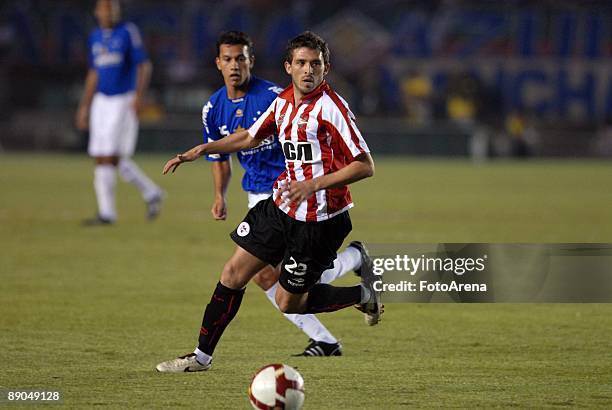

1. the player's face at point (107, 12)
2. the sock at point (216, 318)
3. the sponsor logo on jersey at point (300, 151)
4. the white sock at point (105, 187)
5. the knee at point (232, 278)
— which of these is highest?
the player's face at point (107, 12)

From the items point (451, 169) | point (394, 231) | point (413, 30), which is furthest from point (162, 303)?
point (413, 30)

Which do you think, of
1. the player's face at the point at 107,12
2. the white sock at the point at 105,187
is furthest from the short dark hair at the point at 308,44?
the player's face at the point at 107,12

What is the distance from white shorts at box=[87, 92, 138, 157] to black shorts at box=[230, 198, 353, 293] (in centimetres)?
862

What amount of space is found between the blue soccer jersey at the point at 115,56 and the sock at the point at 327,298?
8657mm

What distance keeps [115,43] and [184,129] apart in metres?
18.1

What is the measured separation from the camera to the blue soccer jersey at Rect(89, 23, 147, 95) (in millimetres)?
15078

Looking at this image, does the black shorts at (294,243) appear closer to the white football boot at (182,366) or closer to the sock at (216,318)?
the sock at (216,318)

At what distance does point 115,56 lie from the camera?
1510cm

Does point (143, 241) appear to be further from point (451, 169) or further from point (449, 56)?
point (449, 56)

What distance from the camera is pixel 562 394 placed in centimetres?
623

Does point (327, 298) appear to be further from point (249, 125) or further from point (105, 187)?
point (105, 187)

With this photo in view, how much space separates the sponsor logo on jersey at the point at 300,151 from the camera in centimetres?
653
